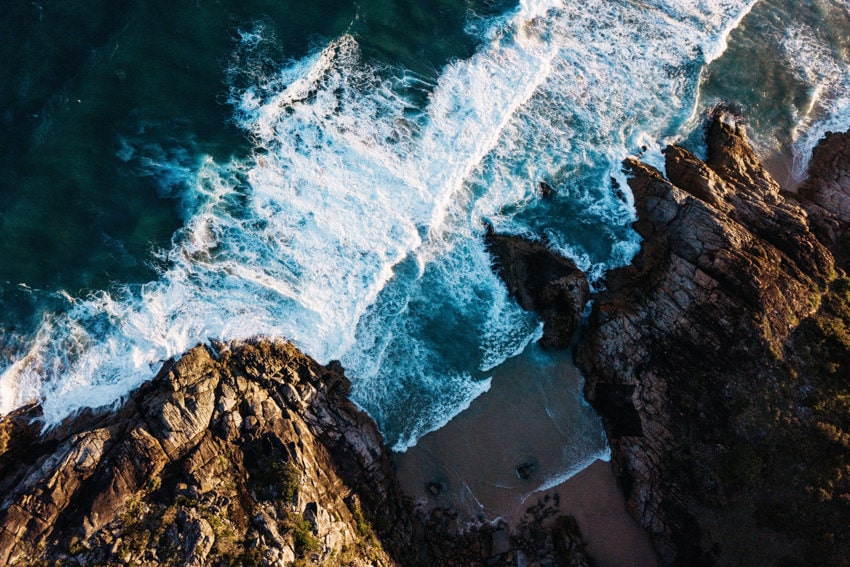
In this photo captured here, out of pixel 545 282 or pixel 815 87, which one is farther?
pixel 815 87

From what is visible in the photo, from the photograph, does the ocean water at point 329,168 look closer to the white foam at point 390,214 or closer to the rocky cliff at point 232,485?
the white foam at point 390,214

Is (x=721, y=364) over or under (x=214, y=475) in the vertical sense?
over

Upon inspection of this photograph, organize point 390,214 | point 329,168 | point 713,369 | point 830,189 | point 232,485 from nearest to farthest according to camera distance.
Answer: point 232,485
point 713,369
point 390,214
point 329,168
point 830,189

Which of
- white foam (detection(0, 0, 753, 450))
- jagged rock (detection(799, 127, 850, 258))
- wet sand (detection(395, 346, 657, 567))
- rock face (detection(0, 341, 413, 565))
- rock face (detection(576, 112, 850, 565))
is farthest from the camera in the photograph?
jagged rock (detection(799, 127, 850, 258))

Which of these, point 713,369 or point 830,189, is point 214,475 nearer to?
point 713,369

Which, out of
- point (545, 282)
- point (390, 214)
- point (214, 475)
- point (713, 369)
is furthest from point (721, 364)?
point (214, 475)

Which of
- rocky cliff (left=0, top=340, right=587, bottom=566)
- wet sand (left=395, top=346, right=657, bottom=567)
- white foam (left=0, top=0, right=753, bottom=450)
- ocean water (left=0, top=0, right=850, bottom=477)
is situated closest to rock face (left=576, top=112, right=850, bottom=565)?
wet sand (left=395, top=346, right=657, bottom=567)

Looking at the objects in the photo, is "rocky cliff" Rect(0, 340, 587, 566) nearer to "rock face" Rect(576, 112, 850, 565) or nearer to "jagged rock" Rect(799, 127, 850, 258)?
"rock face" Rect(576, 112, 850, 565)
